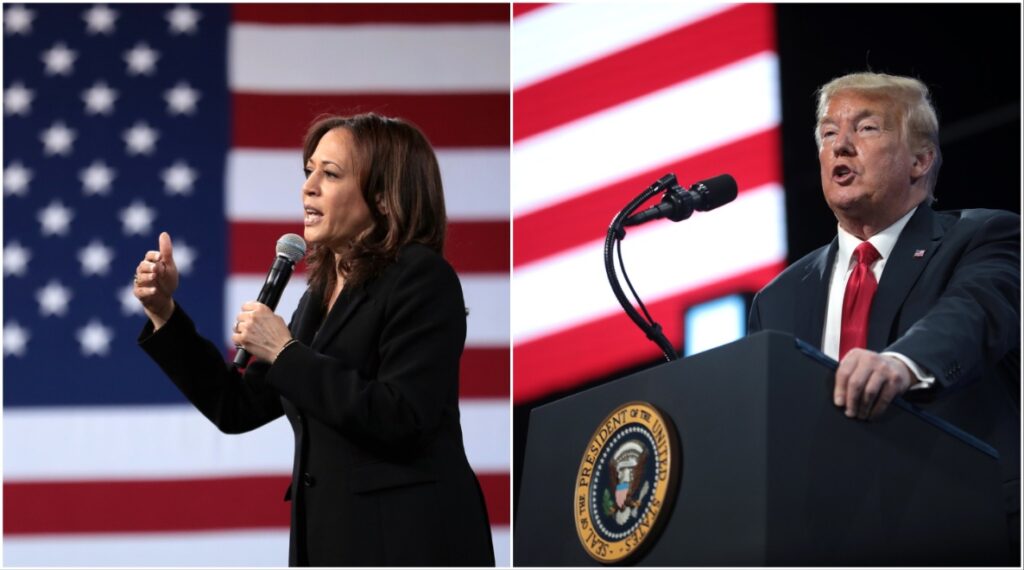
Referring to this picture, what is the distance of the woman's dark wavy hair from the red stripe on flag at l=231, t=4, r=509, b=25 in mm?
1915

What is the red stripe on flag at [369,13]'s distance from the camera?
3969 millimetres

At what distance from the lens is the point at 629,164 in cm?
339

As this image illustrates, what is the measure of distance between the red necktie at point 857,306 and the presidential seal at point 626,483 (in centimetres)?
62

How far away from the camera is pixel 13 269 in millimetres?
3816

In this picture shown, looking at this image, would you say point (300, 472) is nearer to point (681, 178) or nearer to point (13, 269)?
point (681, 178)

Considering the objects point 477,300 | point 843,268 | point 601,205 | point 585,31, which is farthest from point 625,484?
point 477,300

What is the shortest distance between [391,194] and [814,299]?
84 centimetres

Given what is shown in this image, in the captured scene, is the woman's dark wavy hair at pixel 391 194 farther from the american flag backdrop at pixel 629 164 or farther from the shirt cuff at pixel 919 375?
the american flag backdrop at pixel 629 164

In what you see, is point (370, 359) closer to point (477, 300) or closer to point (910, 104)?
point (910, 104)

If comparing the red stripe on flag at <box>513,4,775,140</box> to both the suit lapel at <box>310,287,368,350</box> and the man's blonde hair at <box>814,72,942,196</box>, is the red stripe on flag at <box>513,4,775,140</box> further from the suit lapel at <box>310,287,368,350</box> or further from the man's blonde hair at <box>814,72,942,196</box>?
the suit lapel at <box>310,287,368,350</box>

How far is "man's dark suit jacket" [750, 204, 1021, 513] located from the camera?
69.9 inches

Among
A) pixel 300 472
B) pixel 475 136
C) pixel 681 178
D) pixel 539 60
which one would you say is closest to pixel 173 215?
pixel 475 136

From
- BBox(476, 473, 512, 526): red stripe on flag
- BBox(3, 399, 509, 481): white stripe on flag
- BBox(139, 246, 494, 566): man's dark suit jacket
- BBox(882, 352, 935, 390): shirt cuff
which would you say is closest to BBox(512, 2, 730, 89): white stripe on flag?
BBox(3, 399, 509, 481): white stripe on flag

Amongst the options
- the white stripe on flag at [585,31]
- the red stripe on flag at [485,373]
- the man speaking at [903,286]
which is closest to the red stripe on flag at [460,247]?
the red stripe on flag at [485,373]
